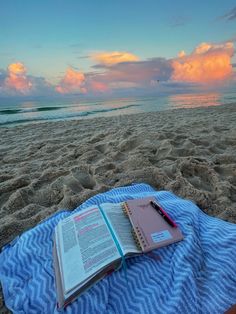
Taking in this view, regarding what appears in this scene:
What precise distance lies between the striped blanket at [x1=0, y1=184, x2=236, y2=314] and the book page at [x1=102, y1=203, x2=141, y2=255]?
A: 0.08 meters

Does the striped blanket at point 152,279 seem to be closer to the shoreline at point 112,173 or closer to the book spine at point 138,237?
the book spine at point 138,237

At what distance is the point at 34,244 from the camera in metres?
1.64

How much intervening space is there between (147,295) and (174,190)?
1.44 meters

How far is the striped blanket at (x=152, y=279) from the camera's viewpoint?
3.98 ft

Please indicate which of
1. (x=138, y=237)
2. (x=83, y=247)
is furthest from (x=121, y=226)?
(x=83, y=247)

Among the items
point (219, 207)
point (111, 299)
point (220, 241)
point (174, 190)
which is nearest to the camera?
point (111, 299)

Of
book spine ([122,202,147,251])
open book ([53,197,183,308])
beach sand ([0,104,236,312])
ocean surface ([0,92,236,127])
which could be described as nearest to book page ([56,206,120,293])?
open book ([53,197,183,308])

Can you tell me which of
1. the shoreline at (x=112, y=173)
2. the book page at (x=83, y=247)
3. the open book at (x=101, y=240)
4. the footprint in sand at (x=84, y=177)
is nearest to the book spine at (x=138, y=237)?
the open book at (x=101, y=240)

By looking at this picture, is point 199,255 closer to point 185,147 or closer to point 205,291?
point 205,291

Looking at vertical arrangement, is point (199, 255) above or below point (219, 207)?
above

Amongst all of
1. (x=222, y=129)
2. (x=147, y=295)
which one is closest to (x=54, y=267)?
(x=147, y=295)

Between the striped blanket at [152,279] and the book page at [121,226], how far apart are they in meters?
0.08

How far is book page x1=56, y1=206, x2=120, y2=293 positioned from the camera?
128cm

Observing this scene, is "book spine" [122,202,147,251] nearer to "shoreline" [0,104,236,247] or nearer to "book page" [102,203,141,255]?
"book page" [102,203,141,255]
